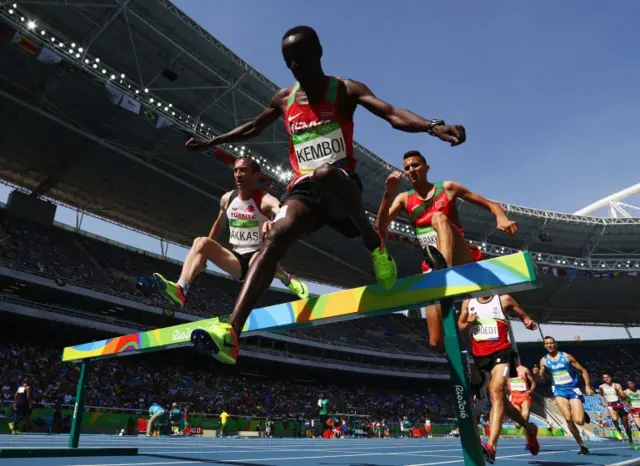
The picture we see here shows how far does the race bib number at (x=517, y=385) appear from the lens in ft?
22.2

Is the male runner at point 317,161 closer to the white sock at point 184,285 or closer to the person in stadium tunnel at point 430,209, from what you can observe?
the person in stadium tunnel at point 430,209

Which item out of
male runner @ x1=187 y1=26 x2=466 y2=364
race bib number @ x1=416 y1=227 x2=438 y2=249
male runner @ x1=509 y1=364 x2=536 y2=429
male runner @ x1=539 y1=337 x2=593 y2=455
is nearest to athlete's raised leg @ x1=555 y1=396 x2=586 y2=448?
male runner @ x1=539 y1=337 x2=593 y2=455

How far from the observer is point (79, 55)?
16.8 m

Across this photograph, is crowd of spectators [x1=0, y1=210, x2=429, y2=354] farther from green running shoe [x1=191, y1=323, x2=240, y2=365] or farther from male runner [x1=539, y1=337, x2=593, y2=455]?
green running shoe [x1=191, y1=323, x2=240, y2=365]

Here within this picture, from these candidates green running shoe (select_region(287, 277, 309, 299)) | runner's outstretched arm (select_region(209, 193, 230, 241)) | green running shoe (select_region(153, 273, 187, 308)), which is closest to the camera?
green running shoe (select_region(153, 273, 187, 308))

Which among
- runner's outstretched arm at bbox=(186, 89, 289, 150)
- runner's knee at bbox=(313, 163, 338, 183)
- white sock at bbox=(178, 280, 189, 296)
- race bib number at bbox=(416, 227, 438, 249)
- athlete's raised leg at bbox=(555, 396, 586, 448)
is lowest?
athlete's raised leg at bbox=(555, 396, 586, 448)

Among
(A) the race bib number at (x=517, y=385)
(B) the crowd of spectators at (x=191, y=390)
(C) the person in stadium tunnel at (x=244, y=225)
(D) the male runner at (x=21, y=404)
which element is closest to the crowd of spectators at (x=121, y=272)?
(B) the crowd of spectators at (x=191, y=390)

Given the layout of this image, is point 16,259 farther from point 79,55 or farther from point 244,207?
point 244,207

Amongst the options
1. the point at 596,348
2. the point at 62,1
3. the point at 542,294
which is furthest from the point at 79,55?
the point at 596,348

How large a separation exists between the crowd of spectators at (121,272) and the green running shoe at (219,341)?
19920 millimetres

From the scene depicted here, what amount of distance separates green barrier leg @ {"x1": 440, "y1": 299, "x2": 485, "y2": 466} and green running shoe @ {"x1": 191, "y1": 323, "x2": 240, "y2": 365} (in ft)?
3.85

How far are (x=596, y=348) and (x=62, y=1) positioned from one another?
47840 millimetres

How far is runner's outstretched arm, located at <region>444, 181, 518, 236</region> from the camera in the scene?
112 inches

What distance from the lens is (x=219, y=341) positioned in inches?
88.7
